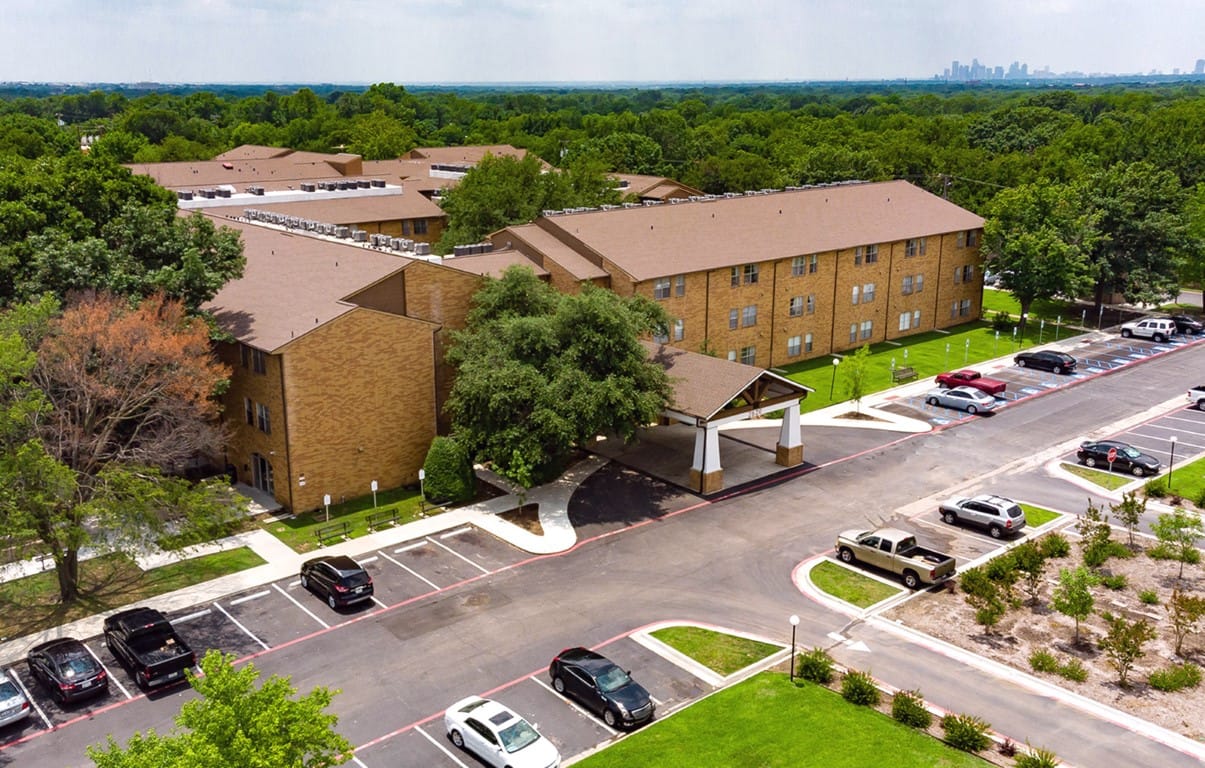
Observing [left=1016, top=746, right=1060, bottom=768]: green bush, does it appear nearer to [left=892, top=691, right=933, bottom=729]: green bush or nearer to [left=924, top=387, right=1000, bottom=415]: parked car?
[left=892, top=691, right=933, bottom=729]: green bush

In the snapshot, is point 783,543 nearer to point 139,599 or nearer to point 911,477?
point 911,477

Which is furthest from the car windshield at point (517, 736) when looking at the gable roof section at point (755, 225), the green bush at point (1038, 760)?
the gable roof section at point (755, 225)

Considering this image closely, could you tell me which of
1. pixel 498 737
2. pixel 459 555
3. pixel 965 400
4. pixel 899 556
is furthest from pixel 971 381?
pixel 498 737

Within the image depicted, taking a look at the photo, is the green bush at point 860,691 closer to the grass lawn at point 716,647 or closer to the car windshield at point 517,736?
the grass lawn at point 716,647

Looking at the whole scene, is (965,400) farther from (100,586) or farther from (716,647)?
(100,586)

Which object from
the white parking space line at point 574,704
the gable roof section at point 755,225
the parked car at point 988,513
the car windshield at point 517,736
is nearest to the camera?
the car windshield at point 517,736

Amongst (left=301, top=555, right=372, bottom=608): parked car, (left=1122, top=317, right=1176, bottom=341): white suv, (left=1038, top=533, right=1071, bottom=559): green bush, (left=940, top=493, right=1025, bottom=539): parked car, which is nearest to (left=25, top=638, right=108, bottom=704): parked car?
(left=301, top=555, right=372, bottom=608): parked car

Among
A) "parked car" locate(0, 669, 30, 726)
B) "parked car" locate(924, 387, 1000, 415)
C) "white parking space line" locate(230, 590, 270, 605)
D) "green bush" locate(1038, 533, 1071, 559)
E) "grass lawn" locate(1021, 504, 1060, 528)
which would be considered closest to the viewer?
"parked car" locate(0, 669, 30, 726)
